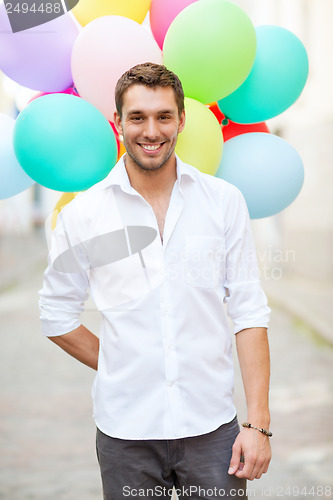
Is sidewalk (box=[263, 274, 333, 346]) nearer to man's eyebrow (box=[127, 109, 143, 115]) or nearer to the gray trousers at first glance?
the gray trousers

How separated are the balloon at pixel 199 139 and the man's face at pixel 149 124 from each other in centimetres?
27

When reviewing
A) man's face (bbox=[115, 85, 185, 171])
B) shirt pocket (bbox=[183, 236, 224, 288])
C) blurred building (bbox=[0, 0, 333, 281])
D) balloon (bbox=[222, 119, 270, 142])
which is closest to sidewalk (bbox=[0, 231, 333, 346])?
blurred building (bbox=[0, 0, 333, 281])

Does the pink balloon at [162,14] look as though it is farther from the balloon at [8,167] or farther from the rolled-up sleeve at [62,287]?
the rolled-up sleeve at [62,287]

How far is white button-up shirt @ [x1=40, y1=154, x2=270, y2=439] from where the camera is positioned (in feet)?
6.15

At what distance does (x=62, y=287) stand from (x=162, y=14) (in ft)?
3.90

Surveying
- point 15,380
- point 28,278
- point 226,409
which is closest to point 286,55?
point 226,409

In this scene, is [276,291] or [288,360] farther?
[276,291]

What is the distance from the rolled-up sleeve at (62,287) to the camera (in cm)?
194

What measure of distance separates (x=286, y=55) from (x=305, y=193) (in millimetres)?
10976

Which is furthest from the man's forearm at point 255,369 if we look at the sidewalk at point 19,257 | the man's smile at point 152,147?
the sidewalk at point 19,257

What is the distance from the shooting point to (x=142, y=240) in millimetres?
1925

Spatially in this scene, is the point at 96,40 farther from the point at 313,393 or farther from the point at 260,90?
the point at 313,393

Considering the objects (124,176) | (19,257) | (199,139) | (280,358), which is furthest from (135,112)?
(19,257)

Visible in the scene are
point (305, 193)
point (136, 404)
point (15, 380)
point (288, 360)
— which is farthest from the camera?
point (305, 193)
